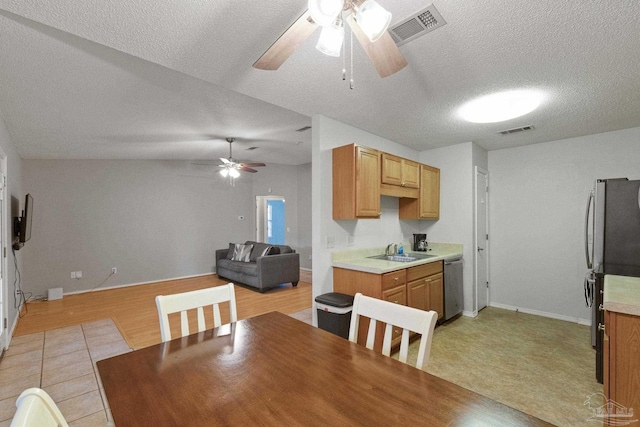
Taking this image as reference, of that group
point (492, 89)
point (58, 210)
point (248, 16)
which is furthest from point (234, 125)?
point (58, 210)

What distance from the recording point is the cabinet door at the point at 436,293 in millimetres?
3426

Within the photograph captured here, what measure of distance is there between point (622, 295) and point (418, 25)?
1.85 m

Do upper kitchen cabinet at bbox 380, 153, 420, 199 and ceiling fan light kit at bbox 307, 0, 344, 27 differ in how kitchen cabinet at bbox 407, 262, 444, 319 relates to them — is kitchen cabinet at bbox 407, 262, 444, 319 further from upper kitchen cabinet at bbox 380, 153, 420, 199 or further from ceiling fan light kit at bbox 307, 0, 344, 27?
ceiling fan light kit at bbox 307, 0, 344, 27

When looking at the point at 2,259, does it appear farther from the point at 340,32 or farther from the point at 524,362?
the point at 524,362

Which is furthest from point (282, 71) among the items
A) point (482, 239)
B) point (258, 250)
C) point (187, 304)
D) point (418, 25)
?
point (258, 250)

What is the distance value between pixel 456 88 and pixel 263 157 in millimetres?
4744

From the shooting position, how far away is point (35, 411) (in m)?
0.64

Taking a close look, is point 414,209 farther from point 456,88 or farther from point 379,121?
point 456,88

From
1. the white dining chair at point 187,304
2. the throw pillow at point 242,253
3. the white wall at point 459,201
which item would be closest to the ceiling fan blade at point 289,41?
the white dining chair at point 187,304

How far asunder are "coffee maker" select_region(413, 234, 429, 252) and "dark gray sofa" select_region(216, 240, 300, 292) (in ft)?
7.87

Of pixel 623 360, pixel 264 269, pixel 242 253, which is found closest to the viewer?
pixel 623 360

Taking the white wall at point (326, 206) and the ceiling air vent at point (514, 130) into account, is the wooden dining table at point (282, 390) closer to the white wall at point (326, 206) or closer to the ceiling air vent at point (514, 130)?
the white wall at point (326, 206)

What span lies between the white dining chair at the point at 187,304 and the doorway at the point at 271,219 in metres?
6.15

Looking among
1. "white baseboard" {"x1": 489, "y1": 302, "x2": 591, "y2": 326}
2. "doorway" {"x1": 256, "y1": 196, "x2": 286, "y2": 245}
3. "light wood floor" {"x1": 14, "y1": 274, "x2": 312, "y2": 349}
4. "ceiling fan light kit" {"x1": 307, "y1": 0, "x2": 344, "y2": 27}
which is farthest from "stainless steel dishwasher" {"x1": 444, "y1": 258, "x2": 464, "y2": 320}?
"doorway" {"x1": 256, "y1": 196, "x2": 286, "y2": 245}
